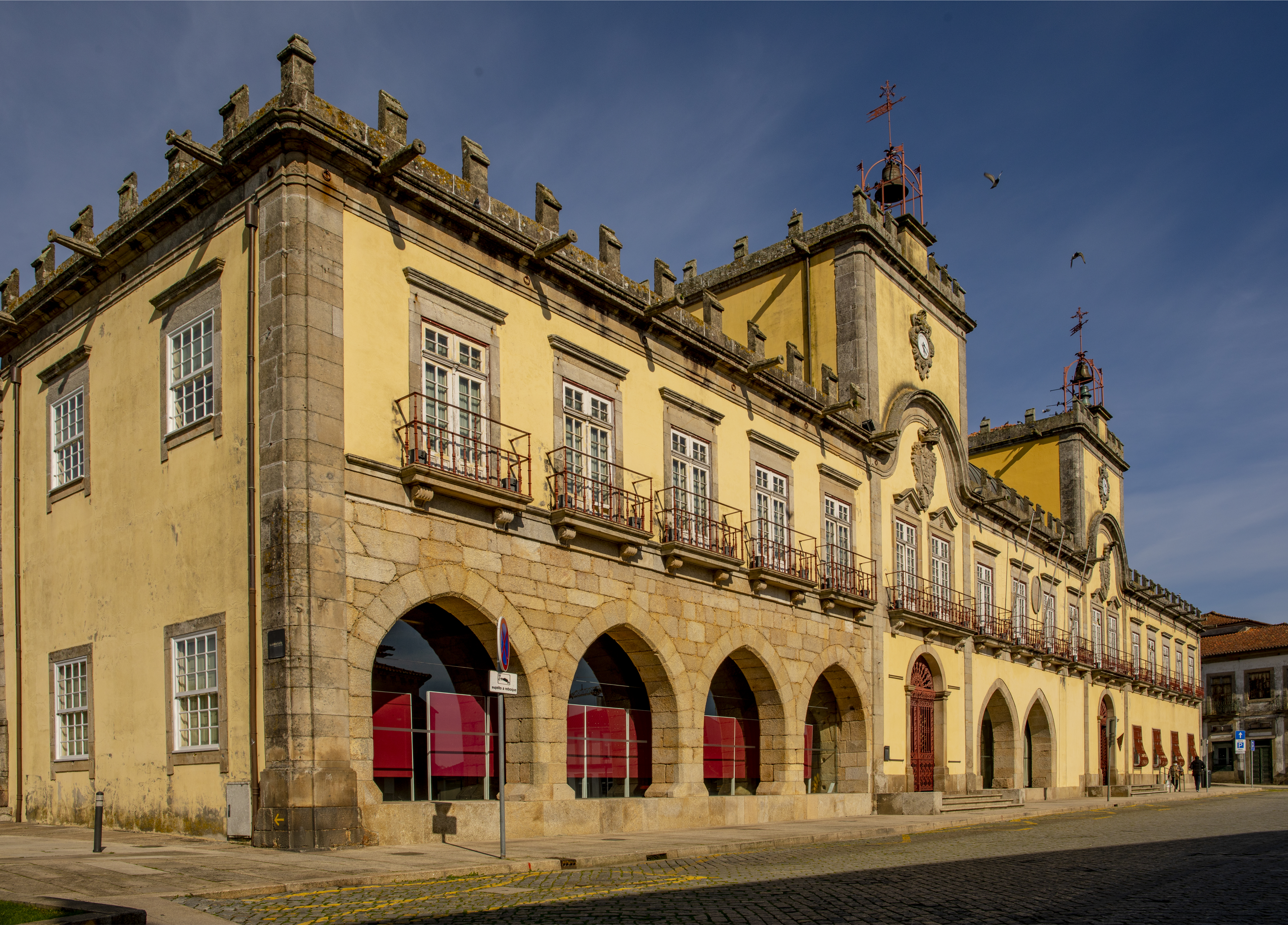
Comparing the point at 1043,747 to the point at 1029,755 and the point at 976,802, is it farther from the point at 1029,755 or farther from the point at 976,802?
the point at 976,802

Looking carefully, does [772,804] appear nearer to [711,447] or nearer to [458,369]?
[711,447]

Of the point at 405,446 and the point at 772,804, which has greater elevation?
the point at 405,446

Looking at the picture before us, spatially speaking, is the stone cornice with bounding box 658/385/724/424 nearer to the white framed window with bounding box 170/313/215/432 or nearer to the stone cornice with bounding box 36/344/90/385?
the white framed window with bounding box 170/313/215/432

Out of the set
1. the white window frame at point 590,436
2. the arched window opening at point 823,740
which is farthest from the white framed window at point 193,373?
the arched window opening at point 823,740

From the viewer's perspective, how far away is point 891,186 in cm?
3188

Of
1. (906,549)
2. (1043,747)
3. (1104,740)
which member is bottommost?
→ (1104,740)

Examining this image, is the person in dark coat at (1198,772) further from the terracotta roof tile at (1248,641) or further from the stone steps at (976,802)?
the stone steps at (976,802)

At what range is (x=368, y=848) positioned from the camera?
41.9ft

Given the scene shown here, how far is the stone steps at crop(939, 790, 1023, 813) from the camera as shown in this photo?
2558 cm

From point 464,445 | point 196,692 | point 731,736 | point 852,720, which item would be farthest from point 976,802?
point 196,692

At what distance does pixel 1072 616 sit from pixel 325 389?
3487cm

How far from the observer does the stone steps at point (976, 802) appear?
25578 millimetres

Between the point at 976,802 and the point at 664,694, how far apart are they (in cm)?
1185

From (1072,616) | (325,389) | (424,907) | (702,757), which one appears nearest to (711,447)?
(702,757)
